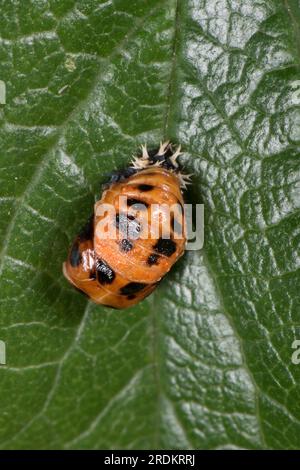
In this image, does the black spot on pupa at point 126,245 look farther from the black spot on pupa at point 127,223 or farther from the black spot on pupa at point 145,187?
the black spot on pupa at point 145,187

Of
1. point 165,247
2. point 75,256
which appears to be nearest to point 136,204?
point 165,247

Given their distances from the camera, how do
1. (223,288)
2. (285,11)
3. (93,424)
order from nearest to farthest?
(285,11) < (223,288) < (93,424)

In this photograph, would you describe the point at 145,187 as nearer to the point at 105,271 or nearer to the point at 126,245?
the point at 126,245

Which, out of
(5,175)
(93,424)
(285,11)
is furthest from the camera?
(93,424)

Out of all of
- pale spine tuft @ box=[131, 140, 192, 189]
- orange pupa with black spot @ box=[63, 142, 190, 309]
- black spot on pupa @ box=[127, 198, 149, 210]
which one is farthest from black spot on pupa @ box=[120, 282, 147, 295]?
pale spine tuft @ box=[131, 140, 192, 189]
